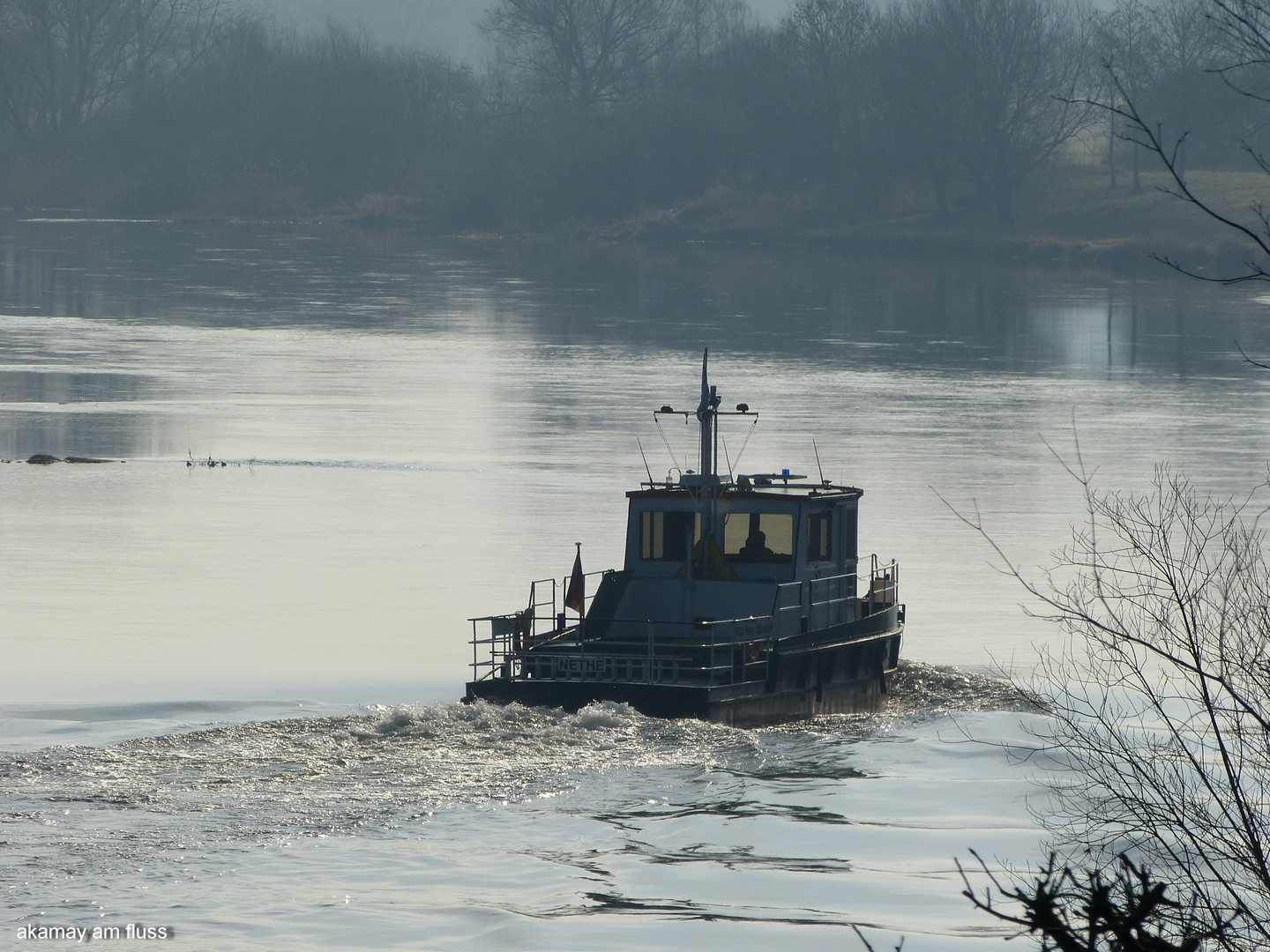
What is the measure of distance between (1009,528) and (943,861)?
15141 mm

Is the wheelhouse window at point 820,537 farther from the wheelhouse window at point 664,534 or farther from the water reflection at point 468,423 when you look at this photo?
the water reflection at point 468,423

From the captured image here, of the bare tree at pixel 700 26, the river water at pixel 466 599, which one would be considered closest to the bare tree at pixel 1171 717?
the river water at pixel 466 599

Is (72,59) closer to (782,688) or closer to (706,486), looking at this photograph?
(706,486)

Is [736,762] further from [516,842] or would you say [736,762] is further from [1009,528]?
[1009,528]

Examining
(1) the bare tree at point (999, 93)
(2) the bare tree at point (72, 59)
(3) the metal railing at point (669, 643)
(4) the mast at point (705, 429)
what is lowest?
(3) the metal railing at point (669, 643)

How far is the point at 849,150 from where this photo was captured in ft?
334

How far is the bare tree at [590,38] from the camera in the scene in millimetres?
121812

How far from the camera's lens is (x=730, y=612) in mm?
22531

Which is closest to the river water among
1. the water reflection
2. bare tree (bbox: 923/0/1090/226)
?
the water reflection

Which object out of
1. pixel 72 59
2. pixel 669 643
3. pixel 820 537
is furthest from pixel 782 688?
pixel 72 59

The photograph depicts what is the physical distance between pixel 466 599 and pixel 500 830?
9.91m

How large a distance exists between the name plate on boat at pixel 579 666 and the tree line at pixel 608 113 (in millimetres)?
73863

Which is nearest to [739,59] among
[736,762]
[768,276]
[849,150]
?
[849,150]

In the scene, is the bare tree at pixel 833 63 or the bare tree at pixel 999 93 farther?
the bare tree at pixel 833 63
